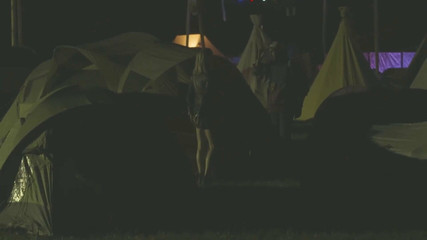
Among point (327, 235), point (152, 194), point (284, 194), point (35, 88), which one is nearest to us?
point (327, 235)

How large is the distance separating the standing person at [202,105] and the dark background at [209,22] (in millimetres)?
12671

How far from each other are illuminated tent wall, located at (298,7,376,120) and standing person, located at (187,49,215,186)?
10429 mm

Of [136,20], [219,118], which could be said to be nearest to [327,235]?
[219,118]

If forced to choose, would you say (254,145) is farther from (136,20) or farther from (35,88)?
(136,20)

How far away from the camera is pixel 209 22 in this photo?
57.5 meters

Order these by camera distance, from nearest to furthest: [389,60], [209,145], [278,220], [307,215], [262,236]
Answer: [262,236], [278,220], [307,215], [209,145], [389,60]

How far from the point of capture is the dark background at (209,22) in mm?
41406

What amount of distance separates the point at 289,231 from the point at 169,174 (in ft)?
4.79

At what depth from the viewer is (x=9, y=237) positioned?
10.4m

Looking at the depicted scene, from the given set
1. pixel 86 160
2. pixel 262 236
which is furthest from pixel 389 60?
pixel 262 236

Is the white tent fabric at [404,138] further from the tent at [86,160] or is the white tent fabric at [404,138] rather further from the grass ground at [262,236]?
the tent at [86,160]

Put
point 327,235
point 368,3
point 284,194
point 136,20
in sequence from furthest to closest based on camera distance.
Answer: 1. point 368,3
2. point 136,20
3. point 284,194
4. point 327,235

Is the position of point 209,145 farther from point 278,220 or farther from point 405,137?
point 405,137

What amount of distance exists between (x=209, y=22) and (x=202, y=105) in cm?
4419
